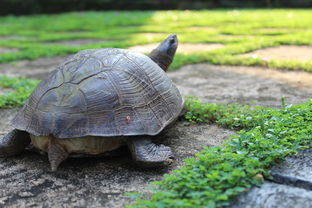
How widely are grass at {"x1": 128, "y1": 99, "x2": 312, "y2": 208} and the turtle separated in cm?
33

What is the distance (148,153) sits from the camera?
2.30m

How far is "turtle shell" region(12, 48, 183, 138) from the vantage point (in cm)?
224

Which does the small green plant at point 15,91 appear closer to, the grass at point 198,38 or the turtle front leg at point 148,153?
the grass at point 198,38

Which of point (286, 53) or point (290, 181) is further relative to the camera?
point (286, 53)

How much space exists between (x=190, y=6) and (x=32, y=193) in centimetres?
1774

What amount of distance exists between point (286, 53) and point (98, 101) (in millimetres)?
Answer: 4163

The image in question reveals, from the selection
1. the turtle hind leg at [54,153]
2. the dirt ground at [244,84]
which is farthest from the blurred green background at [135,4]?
the turtle hind leg at [54,153]

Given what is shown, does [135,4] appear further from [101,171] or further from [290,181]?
[290,181]

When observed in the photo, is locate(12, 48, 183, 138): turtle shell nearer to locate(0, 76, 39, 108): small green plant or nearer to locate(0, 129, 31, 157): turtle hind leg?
Result: locate(0, 129, 31, 157): turtle hind leg

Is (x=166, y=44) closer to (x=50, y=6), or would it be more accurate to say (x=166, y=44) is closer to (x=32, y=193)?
(x=32, y=193)

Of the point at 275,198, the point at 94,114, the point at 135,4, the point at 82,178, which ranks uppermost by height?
the point at 135,4

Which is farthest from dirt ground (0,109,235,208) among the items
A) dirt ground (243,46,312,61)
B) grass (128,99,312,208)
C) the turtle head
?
dirt ground (243,46,312,61)

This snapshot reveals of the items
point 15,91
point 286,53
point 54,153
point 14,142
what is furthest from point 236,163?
point 286,53

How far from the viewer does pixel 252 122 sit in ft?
9.16
